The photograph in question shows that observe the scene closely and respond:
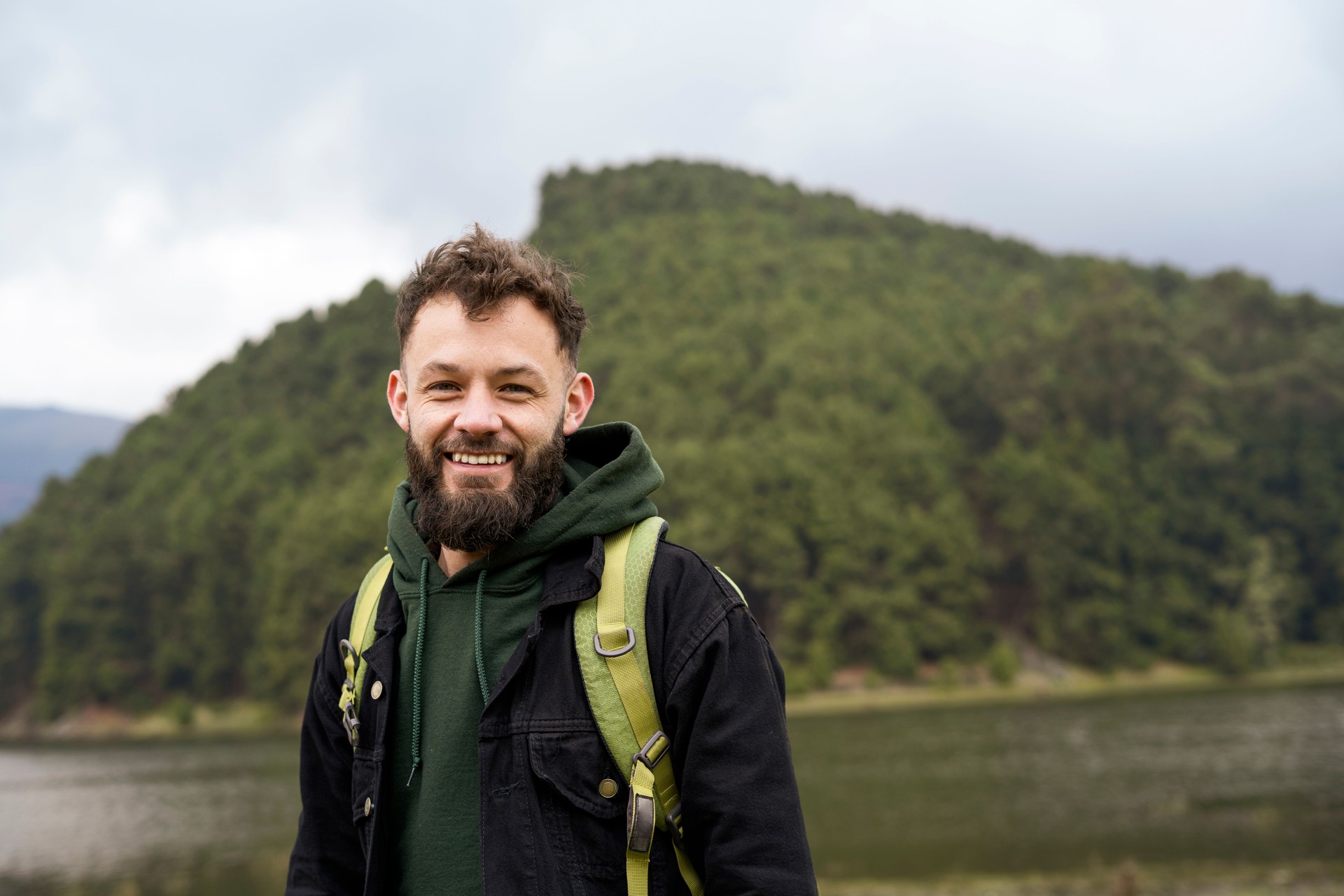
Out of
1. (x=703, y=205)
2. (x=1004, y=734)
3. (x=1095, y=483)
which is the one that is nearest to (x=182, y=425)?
(x=703, y=205)

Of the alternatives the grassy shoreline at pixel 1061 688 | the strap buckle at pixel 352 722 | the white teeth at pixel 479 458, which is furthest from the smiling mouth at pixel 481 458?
the grassy shoreline at pixel 1061 688

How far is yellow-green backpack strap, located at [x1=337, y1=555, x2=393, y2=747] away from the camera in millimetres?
2359

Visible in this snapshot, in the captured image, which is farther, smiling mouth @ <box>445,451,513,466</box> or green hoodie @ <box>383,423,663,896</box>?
smiling mouth @ <box>445,451,513,466</box>

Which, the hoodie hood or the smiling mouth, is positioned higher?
the smiling mouth

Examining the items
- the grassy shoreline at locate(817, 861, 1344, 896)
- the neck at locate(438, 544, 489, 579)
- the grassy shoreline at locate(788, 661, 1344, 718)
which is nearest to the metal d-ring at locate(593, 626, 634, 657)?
the neck at locate(438, 544, 489, 579)

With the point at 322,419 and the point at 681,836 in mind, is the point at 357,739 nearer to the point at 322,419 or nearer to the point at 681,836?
the point at 681,836

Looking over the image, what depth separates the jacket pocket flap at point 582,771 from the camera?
6.83 feet

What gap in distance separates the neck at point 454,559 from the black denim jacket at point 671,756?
0.74 feet

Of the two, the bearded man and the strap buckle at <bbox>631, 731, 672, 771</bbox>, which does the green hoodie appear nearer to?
the bearded man

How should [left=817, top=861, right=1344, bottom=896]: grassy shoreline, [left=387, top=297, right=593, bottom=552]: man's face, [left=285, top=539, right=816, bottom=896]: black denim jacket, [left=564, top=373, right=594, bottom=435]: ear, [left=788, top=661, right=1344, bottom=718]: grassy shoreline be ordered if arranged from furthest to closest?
[left=788, top=661, right=1344, bottom=718]: grassy shoreline < [left=817, top=861, right=1344, bottom=896]: grassy shoreline < [left=564, top=373, right=594, bottom=435]: ear < [left=387, top=297, right=593, bottom=552]: man's face < [left=285, top=539, right=816, bottom=896]: black denim jacket

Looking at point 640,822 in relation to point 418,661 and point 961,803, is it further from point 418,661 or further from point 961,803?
point 961,803

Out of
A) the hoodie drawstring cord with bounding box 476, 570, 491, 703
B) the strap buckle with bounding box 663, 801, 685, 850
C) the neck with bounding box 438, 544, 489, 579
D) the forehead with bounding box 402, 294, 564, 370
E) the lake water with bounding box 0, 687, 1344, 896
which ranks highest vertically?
the forehead with bounding box 402, 294, 564, 370

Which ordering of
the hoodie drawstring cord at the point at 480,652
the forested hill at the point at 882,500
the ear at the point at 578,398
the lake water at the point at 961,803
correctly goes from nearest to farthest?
the hoodie drawstring cord at the point at 480,652 < the ear at the point at 578,398 < the lake water at the point at 961,803 < the forested hill at the point at 882,500

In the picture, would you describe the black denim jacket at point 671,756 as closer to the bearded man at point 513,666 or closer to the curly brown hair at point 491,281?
the bearded man at point 513,666
